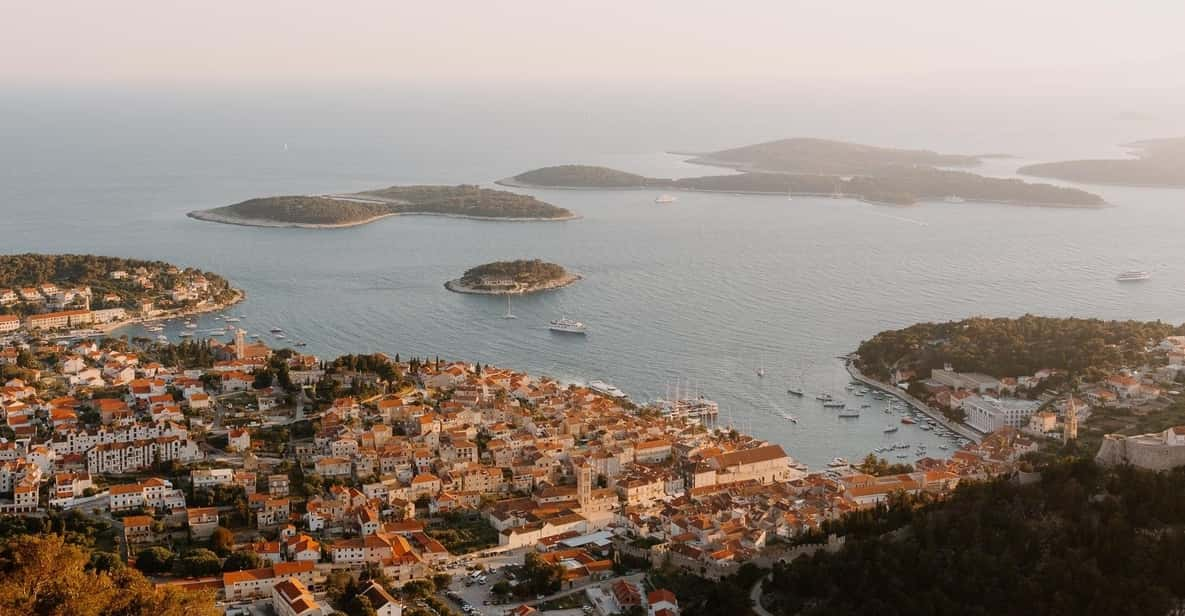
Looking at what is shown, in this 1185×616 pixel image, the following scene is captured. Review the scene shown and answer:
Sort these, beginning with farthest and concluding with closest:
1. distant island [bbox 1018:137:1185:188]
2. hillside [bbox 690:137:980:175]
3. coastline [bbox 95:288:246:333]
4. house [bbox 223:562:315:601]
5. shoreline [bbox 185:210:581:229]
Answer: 1. hillside [bbox 690:137:980:175]
2. distant island [bbox 1018:137:1185:188]
3. shoreline [bbox 185:210:581:229]
4. coastline [bbox 95:288:246:333]
5. house [bbox 223:562:315:601]

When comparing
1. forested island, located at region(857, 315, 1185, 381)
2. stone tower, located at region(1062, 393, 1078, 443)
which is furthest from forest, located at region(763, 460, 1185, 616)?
forested island, located at region(857, 315, 1185, 381)

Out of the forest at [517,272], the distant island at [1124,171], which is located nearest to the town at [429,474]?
the forest at [517,272]

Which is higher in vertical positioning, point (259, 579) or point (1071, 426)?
point (1071, 426)

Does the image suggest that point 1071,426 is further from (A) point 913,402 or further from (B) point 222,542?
(B) point 222,542

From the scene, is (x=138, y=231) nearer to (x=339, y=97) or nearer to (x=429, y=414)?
(x=429, y=414)

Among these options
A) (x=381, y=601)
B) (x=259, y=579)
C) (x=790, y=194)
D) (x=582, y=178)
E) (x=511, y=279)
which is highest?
(x=582, y=178)

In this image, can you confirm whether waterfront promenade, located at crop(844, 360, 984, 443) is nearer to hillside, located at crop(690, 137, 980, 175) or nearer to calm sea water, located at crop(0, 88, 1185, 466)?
calm sea water, located at crop(0, 88, 1185, 466)

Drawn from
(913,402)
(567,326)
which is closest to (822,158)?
(567,326)
